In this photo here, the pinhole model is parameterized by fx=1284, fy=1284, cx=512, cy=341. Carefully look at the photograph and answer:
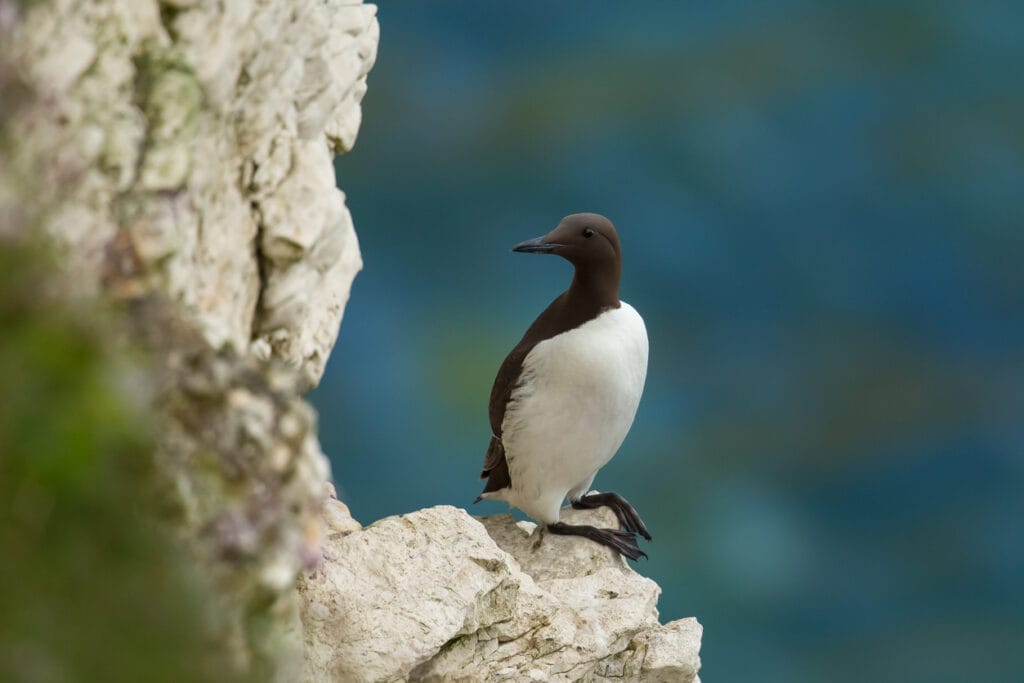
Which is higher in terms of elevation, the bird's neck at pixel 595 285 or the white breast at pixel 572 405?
the bird's neck at pixel 595 285

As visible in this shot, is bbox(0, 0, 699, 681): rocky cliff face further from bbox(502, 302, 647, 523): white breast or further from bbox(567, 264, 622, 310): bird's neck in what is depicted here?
bbox(567, 264, 622, 310): bird's neck

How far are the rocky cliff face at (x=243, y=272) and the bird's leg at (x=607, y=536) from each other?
148 centimetres

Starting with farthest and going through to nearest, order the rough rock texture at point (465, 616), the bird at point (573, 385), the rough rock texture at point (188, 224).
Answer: the bird at point (573, 385), the rough rock texture at point (465, 616), the rough rock texture at point (188, 224)

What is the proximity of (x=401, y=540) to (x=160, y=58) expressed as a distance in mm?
2892

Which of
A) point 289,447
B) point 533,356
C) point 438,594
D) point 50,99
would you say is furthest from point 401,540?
point 50,99

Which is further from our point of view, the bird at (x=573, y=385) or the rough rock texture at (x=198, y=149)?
the bird at (x=573, y=385)

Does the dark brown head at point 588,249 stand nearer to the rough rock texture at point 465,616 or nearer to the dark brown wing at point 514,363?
the dark brown wing at point 514,363

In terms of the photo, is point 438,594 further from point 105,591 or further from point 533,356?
point 105,591

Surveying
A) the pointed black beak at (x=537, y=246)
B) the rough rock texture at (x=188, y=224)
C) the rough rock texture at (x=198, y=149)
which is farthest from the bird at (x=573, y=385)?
the rough rock texture at (x=188, y=224)

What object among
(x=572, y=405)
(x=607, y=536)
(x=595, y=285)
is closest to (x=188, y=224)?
(x=595, y=285)

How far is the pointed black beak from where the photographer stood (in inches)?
279

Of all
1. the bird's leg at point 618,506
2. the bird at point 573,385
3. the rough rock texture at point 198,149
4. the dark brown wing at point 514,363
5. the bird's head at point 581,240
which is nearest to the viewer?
the rough rock texture at point 198,149

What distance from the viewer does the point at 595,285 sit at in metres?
7.43

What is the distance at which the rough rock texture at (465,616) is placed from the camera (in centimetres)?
564
